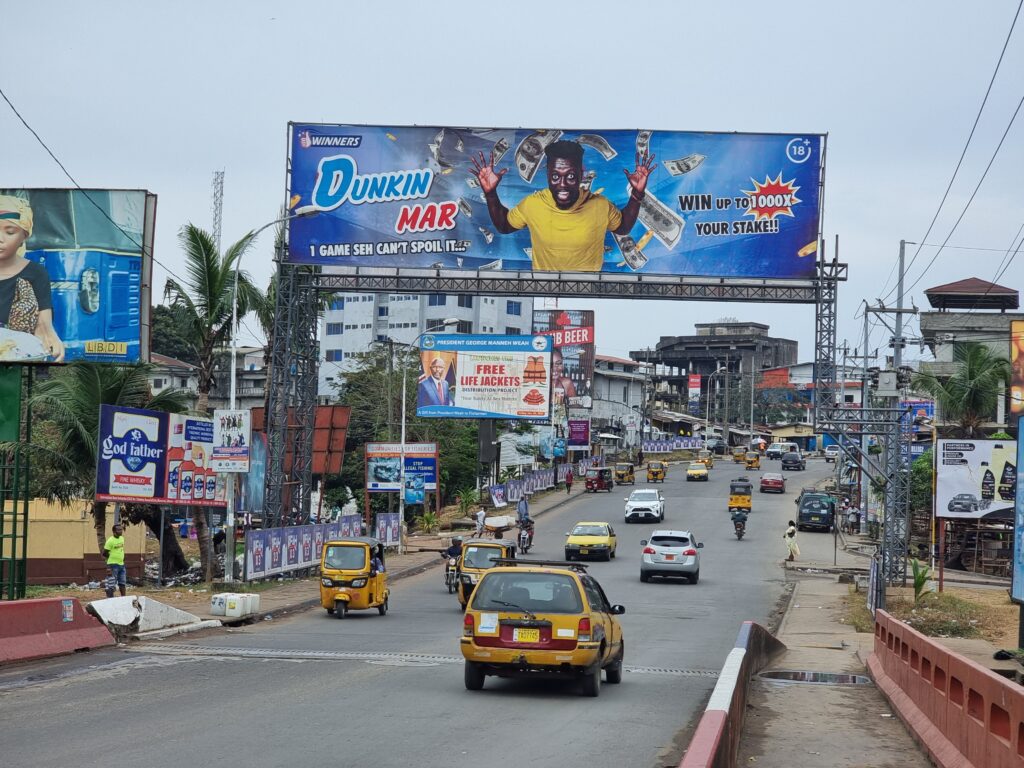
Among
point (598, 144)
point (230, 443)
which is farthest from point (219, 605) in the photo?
point (598, 144)

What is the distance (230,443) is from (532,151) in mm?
12932

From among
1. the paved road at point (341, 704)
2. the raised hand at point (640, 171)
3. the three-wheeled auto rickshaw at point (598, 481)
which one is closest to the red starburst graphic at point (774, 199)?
the raised hand at point (640, 171)

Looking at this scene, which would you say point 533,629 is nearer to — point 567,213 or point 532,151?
point 567,213

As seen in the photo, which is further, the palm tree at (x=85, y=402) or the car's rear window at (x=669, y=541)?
the car's rear window at (x=669, y=541)

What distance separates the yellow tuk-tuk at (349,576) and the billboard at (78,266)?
6.16 metres

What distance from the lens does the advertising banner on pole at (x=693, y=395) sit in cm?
15588

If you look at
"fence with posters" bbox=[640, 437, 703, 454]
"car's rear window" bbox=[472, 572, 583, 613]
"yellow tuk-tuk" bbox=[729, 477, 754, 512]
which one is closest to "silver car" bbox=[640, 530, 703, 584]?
"car's rear window" bbox=[472, 572, 583, 613]

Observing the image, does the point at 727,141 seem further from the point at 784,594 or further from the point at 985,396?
the point at 985,396

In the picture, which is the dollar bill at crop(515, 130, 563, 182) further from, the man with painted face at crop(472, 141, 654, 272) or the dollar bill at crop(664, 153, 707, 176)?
the dollar bill at crop(664, 153, 707, 176)

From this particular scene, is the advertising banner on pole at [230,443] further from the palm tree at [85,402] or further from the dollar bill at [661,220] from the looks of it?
the dollar bill at [661,220]

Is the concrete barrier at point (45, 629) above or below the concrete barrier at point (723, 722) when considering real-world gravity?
below

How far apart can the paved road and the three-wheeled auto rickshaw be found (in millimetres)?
55926

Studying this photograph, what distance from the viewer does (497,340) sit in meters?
57.7

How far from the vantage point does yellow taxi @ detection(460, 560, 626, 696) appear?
14.4 metres
